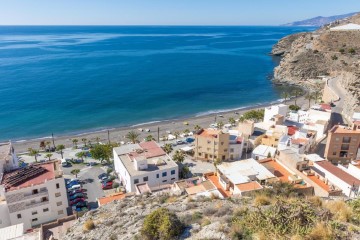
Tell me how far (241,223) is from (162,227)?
14.0ft

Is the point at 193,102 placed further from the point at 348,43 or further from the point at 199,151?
the point at 348,43

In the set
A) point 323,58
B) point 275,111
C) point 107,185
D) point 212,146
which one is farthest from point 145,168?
point 323,58

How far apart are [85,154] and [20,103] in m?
51.0

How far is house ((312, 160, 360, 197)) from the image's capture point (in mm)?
33094

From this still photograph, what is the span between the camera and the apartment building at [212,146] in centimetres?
5097

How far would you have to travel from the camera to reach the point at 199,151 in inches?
2095

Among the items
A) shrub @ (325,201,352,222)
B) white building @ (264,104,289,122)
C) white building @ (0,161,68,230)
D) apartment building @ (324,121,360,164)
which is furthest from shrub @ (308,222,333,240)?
white building @ (264,104,289,122)

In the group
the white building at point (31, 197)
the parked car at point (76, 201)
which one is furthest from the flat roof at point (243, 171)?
the white building at point (31, 197)

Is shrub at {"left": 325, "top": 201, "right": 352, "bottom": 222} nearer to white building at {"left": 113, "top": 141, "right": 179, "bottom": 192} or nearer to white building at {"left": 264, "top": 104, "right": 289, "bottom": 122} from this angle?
white building at {"left": 113, "top": 141, "right": 179, "bottom": 192}

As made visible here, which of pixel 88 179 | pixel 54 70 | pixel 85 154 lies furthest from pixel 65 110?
pixel 54 70

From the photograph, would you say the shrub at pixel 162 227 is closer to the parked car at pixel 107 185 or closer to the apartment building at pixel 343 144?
the parked car at pixel 107 185

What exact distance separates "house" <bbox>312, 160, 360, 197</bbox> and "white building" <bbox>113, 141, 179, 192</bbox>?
20.1 m

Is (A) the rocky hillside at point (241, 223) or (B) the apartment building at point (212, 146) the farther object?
(B) the apartment building at point (212, 146)

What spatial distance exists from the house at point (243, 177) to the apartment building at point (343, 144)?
57.1ft
